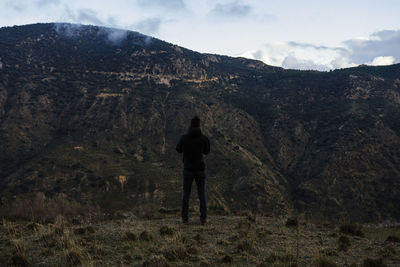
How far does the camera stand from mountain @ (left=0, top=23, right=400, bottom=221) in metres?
35.8

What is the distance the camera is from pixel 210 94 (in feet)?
208

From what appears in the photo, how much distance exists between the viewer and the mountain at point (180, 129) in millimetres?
35844

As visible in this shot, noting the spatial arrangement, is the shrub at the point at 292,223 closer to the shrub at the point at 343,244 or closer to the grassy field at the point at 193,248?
the grassy field at the point at 193,248

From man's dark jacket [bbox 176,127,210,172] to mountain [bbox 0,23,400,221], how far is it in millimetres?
22722

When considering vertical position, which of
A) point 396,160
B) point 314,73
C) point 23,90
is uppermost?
point 314,73

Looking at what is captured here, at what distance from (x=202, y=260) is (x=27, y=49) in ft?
275

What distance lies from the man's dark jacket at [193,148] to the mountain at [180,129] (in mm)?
22722

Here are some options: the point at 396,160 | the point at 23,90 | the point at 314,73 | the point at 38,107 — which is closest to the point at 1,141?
the point at 38,107

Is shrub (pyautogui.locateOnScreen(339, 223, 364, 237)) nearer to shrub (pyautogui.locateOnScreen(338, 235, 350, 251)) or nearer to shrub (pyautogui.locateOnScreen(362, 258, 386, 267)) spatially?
shrub (pyautogui.locateOnScreen(338, 235, 350, 251))

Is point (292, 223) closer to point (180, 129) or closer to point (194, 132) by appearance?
point (194, 132)

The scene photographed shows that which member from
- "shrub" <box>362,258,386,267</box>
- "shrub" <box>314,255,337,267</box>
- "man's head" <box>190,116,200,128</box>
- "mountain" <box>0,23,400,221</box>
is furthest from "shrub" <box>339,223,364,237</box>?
"mountain" <box>0,23,400,221</box>

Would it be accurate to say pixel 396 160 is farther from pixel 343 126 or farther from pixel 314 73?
pixel 314 73

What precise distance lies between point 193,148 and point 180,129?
45268mm

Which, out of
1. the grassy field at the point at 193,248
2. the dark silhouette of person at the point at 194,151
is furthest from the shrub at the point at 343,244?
the dark silhouette of person at the point at 194,151
